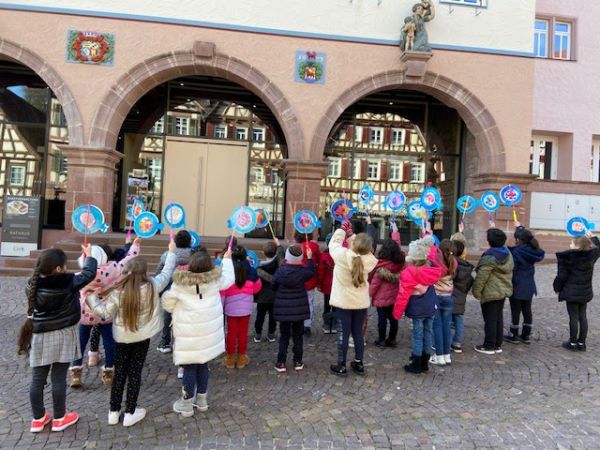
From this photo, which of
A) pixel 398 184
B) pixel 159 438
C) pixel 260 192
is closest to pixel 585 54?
pixel 398 184

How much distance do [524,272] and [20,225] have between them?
10254 mm

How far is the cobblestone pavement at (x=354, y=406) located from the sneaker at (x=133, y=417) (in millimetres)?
55

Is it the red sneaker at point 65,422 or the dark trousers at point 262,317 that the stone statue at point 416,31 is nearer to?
the dark trousers at point 262,317

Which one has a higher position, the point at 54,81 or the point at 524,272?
the point at 54,81

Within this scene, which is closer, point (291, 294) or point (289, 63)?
point (291, 294)

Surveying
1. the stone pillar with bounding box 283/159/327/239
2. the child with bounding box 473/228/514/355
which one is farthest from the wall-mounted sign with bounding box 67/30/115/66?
the child with bounding box 473/228/514/355

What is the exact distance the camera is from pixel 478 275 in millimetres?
5711

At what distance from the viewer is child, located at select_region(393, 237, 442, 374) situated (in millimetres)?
4934

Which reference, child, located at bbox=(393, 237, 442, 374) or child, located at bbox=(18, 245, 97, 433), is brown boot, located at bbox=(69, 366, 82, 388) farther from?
child, located at bbox=(393, 237, 442, 374)

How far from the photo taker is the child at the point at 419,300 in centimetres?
493

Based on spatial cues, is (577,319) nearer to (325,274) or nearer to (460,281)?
(460,281)

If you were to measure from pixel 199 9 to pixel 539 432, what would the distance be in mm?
11070

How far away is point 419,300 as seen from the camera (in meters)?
4.93

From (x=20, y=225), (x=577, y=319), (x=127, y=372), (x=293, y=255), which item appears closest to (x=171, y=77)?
(x=20, y=225)
